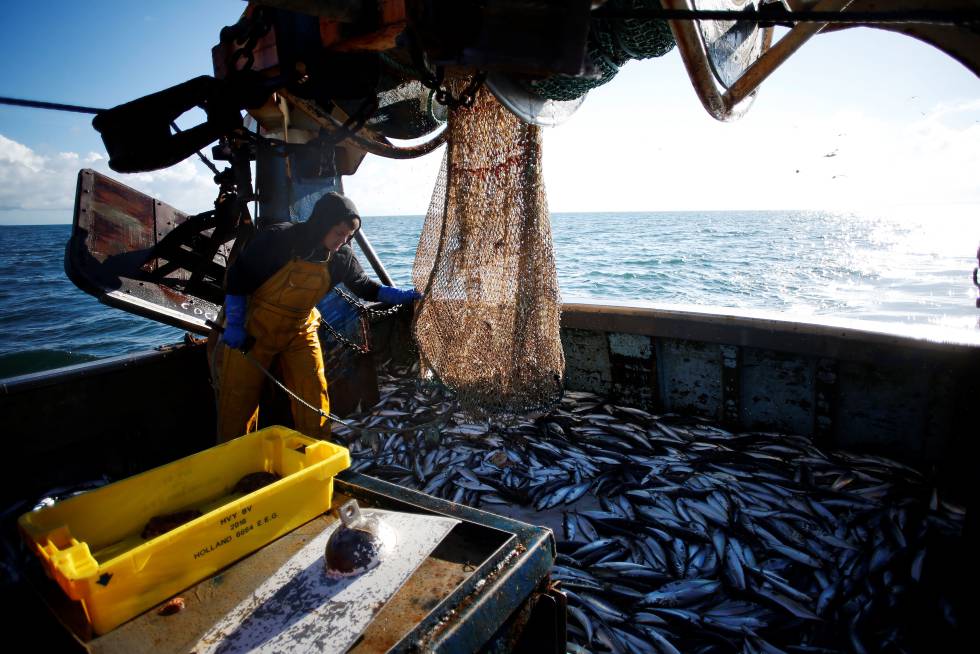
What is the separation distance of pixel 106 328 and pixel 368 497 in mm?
18667

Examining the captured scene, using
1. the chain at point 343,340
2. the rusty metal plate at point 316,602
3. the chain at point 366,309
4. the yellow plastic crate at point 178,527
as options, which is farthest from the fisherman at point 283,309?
the rusty metal plate at point 316,602

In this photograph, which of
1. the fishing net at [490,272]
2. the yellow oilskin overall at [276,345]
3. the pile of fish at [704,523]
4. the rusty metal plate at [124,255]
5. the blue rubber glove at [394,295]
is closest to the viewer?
the pile of fish at [704,523]

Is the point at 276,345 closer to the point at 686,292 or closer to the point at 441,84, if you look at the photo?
the point at 441,84

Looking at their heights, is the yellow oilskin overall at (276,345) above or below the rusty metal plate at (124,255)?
below

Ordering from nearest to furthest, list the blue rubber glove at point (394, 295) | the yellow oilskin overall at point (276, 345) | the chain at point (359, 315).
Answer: the yellow oilskin overall at point (276, 345)
the blue rubber glove at point (394, 295)
the chain at point (359, 315)

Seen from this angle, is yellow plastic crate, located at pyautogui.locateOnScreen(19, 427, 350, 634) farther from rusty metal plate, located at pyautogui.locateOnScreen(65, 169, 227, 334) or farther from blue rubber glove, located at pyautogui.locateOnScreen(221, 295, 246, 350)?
rusty metal plate, located at pyautogui.locateOnScreen(65, 169, 227, 334)

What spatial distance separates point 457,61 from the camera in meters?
1.84

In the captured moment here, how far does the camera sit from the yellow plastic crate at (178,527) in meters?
1.63

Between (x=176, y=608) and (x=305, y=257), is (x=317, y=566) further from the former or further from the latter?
(x=305, y=257)

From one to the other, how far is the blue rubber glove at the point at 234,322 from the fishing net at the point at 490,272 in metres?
1.26

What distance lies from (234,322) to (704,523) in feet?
11.5

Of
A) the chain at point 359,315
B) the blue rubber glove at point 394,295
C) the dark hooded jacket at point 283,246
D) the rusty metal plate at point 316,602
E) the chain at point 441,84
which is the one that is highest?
the chain at point 441,84

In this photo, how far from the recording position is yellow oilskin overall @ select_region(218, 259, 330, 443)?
3695mm

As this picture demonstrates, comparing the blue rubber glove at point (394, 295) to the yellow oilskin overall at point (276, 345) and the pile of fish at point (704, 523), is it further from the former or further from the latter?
the pile of fish at point (704, 523)
